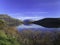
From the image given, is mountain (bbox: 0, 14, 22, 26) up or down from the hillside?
up

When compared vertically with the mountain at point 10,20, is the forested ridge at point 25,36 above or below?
below

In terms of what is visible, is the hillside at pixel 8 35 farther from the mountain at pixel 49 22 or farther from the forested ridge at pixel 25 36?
the mountain at pixel 49 22

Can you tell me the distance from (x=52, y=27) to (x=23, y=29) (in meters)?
0.54

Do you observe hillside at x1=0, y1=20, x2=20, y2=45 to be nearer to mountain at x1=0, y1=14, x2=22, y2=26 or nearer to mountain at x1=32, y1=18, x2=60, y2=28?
mountain at x1=0, y1=14, x2=22, y2=26

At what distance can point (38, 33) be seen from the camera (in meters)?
3.43

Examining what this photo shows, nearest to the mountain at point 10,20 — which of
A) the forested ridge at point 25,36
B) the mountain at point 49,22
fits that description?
the forested ridge at point 25,36

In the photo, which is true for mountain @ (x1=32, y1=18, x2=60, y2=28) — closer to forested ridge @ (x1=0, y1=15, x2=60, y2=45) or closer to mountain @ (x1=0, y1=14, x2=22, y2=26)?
forested ridge @ (x1=0, y1=15, x2=60, y2=45)

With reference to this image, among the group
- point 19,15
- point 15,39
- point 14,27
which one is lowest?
point 15,39

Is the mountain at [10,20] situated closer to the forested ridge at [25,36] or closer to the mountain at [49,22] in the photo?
the forested ridge at [25,36]

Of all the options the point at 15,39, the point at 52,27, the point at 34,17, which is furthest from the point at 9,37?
the point at 52,27

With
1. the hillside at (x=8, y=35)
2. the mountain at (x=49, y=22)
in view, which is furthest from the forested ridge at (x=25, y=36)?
the mountain at (x=49, y=22)

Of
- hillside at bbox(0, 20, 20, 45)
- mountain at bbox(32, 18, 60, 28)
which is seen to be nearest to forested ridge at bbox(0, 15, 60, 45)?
hillside at bbox(0, 20, 20, 45)

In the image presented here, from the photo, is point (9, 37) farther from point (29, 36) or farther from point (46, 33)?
point (46, 33)

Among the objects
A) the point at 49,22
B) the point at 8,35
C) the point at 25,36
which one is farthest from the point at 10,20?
the point at 49,22
